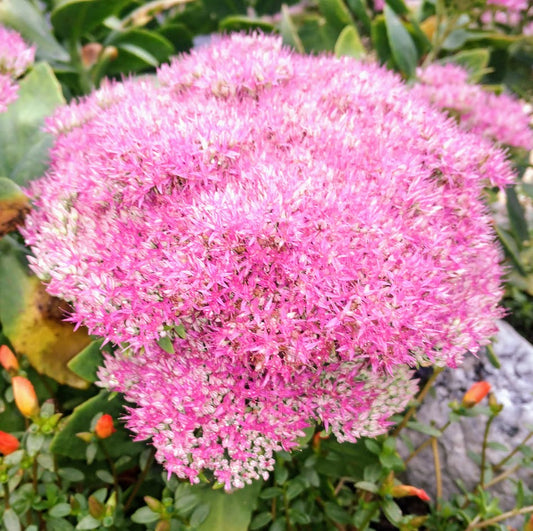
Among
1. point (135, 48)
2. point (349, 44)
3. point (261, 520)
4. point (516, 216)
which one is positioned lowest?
point (261, 520)

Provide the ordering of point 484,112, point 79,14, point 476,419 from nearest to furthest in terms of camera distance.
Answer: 1. point 476,419
2. point 484,112
3. point 79,14

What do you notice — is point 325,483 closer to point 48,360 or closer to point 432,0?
point 48,360

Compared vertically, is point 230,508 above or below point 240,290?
below

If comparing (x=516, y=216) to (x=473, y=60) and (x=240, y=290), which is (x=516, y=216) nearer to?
(x=473, y=60)

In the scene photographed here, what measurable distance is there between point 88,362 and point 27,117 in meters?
0.52

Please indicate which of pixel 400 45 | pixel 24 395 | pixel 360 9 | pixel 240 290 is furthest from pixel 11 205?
pixel 360 9

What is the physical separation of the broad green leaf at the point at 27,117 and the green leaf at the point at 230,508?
62 cm

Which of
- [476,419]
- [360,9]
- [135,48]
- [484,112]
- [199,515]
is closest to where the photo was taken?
[199,515]

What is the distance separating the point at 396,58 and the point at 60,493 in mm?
1069

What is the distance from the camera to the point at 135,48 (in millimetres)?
1216

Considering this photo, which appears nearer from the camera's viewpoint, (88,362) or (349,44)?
(88,362)

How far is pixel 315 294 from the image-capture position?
531 millimetres

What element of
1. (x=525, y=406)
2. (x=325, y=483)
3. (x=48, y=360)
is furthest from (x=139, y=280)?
(x=525, y=406)

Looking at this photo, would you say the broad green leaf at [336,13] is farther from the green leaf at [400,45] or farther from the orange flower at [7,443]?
the orange flower at [7,443]
